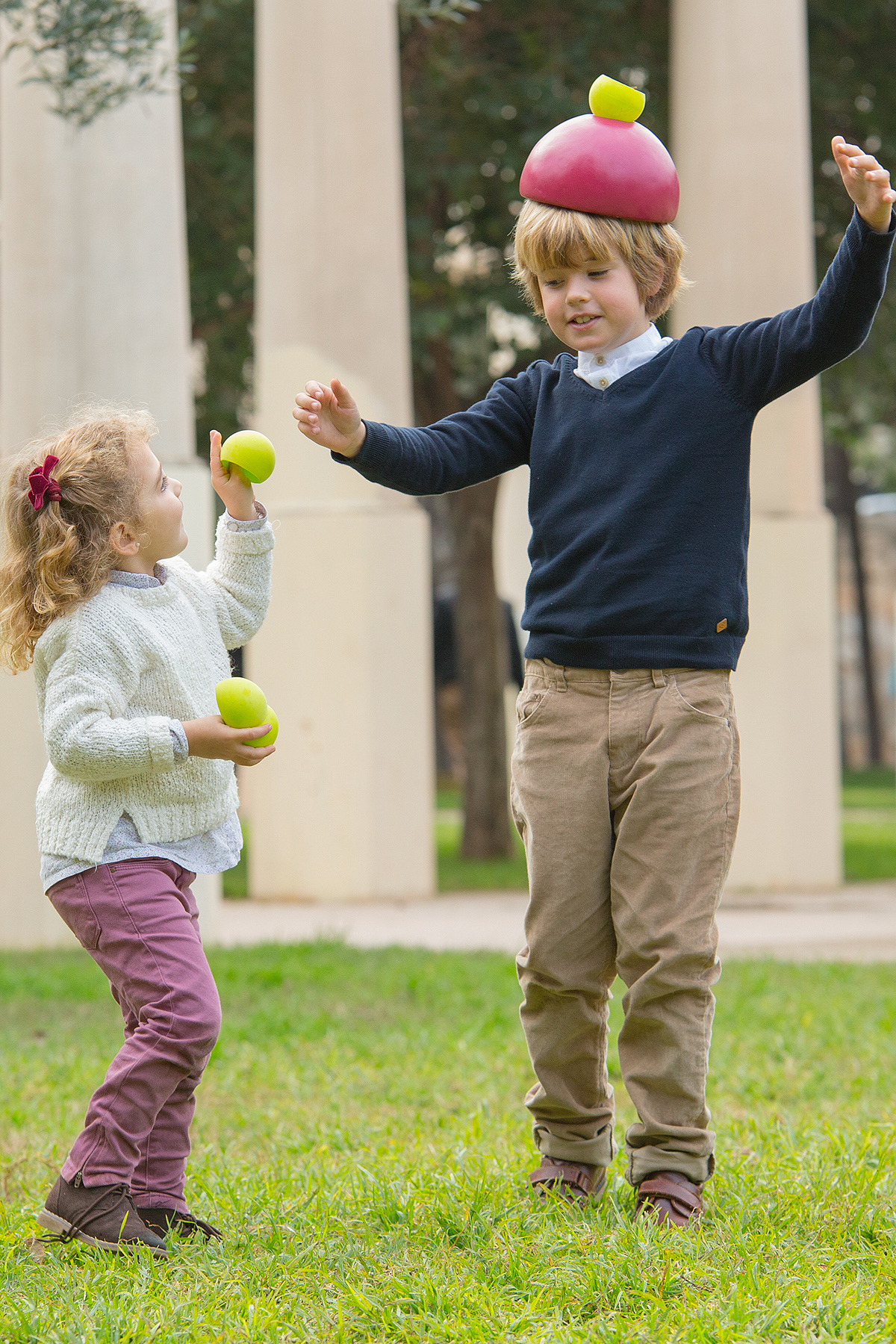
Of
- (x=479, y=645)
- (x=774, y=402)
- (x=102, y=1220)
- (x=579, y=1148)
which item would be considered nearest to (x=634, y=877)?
(x=579, y=1148)

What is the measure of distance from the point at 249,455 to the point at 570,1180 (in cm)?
158

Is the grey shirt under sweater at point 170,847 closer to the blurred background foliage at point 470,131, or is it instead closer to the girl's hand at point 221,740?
the girl's hand at point 221,740

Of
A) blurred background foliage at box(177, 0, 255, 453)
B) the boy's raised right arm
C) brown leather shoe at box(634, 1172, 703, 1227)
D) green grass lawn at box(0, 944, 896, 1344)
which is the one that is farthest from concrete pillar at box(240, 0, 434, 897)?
brown leather shoe at box(634, 1172, 703, 1227)

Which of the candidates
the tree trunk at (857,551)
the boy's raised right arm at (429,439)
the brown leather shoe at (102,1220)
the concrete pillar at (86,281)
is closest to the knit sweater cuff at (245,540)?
the boy's raised right arm at (429,439)

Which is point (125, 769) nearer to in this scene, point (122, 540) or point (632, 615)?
point (122, 540)

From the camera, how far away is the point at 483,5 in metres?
11.4

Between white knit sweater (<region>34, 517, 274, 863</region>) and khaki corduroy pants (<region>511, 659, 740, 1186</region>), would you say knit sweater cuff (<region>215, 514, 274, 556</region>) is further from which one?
khaki corduroy pants (<region>511, 659, 740, 1186</region>)

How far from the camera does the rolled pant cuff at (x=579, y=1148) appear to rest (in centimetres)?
327

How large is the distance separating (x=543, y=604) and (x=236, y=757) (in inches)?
26.8

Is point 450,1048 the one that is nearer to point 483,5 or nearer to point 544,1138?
point 544,1138

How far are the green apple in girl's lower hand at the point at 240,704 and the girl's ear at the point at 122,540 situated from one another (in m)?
0.36

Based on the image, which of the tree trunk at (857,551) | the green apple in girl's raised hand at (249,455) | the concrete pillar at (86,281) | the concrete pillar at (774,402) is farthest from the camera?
the tree trunk at (857,551)

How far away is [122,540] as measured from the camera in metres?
3.06

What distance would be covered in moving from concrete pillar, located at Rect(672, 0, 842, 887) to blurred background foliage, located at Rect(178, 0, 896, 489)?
101 centimetres
